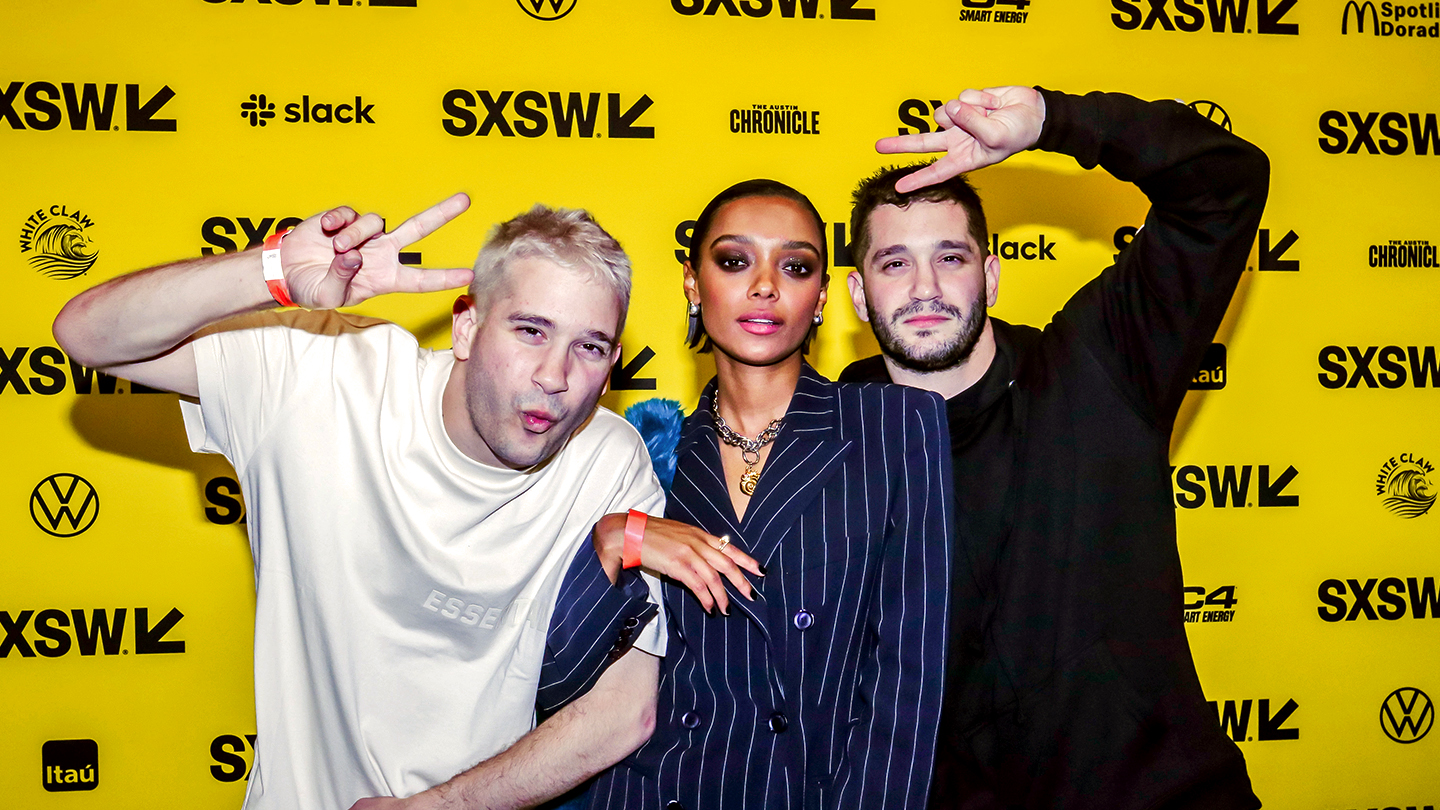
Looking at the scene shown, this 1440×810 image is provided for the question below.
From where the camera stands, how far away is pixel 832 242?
116 inches

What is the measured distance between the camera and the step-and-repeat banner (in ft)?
8.91

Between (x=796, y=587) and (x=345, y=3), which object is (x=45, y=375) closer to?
(x=345, y=3)

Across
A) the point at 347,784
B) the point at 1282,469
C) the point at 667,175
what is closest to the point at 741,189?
the point at 667,175

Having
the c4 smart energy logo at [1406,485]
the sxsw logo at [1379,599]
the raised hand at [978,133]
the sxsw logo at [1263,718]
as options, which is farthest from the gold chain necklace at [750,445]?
the c4 smart energy logo at [1406,485]

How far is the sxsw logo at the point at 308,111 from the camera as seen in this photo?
275cm

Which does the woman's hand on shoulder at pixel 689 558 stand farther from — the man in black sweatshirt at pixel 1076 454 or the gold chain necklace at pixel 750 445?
the man in black sweatshirt at pixel 1076 454

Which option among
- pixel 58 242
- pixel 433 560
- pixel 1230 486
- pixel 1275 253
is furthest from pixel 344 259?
pixel 1275 253

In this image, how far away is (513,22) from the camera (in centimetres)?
282

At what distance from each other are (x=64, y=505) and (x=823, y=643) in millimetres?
2478

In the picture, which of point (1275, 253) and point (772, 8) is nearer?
point (772, 8)

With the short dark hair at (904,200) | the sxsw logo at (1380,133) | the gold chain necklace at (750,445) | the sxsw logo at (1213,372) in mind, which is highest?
the sxsw logo at (1380,133)

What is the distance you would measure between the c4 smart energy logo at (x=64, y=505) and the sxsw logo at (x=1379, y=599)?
13.5ft

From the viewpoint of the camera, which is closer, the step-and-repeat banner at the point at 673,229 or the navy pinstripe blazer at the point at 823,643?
the navy pinstripe blazer at the point at 823,643

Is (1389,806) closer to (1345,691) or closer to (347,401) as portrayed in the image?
(1345,691)
